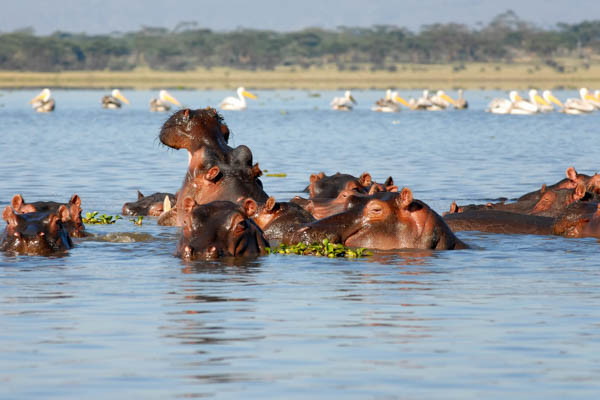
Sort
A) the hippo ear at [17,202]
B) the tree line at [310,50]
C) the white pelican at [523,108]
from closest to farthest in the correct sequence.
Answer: the hippo ear at [17,202], the white pelican at [523,108], the tree line at [310,50]

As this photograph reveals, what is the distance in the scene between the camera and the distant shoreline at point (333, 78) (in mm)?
102250

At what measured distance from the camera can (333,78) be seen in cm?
11369

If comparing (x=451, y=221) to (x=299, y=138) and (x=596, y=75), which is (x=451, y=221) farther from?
(x=596, y=75)

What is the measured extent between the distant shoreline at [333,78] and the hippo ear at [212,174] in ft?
275

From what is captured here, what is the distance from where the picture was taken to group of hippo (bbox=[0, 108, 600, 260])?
35.8 ft

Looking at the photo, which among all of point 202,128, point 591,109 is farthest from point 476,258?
point 591,109

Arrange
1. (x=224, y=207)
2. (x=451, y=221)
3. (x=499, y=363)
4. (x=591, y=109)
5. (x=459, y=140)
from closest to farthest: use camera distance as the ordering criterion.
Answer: (x=499, y=363)
(x=224, y=207)
(x=451, y=221)
(x=459, y=140)
(x=591, y=109)

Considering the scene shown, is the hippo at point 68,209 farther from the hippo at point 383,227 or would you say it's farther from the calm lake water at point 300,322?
the hippo at point 383,227

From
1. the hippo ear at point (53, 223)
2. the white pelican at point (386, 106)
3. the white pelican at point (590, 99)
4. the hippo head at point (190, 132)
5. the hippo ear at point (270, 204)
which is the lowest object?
the white pelican at point (386, 106)

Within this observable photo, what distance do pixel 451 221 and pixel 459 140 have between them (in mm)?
23894

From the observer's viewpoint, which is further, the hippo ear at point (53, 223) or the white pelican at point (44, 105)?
the white pelican at point (44, 105)

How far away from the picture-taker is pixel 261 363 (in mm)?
7387

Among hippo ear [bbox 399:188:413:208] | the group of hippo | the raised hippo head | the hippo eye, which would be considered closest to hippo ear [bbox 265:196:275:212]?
the group of hippo

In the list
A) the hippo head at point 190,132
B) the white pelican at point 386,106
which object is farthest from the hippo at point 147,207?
the white pelican at point 386,106
